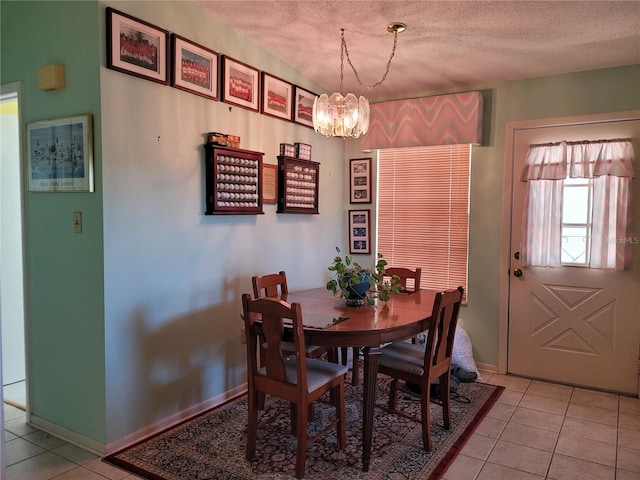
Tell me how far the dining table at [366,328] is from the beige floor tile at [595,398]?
1.49 metres

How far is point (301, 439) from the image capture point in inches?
87.6

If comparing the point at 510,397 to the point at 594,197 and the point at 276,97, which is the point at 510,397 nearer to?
the point at 594,197

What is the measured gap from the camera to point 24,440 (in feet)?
8.70

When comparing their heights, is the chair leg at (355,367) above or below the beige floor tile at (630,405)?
above

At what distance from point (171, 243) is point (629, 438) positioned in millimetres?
2980

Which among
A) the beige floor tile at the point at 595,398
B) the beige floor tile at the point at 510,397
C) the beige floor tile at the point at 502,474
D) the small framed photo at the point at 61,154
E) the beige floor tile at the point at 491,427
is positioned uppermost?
the small framed photo at the point at 61,154

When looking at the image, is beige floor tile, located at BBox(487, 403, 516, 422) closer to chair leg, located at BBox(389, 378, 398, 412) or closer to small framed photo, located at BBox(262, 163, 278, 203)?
chair leg, located at BBox(389, 378, 398, 412)

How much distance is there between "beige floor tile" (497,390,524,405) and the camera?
3.26 m

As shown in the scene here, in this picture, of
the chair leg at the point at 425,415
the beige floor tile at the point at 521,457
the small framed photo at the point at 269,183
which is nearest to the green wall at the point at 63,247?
the small framed photo at the point at 269,183

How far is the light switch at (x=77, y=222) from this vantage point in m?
2.51

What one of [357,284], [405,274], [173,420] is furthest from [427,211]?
[173,420]

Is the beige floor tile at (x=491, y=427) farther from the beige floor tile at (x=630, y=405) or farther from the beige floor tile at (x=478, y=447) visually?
the beige floor tile at (x=630, y=405)

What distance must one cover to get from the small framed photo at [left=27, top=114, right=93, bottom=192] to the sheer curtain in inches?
123

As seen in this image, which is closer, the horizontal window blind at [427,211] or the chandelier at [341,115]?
Result: the chandelier at [341,115]
